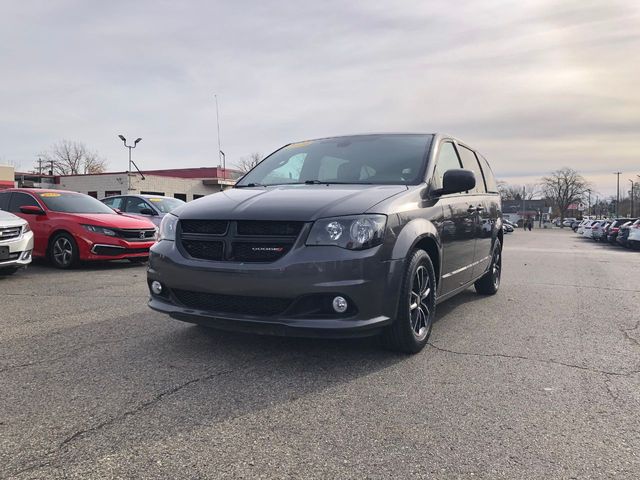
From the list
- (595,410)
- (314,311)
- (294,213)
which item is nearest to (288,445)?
(314,311)

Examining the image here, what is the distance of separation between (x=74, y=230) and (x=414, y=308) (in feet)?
23.1

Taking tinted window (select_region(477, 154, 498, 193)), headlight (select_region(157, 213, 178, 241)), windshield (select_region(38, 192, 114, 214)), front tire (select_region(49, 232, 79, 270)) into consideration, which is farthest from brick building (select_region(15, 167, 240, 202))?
headlight (select_region(157, 213, 178, 241))

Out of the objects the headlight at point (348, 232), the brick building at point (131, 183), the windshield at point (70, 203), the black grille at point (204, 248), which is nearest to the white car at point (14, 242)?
the windshield at point (70, 203)

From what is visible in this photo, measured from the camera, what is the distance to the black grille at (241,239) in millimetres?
3344

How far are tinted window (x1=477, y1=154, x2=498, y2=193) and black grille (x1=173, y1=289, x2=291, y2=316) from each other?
157 inches

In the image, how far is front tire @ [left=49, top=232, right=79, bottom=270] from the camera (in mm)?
8781

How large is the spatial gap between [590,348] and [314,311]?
2372 millimetres

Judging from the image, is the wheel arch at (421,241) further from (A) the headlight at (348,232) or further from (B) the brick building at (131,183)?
(B) the brick building at (131,183)

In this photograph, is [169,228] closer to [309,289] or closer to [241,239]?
[241,239]

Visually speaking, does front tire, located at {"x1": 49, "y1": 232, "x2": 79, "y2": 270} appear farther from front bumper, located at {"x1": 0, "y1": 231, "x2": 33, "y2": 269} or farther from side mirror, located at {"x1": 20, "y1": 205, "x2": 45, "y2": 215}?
front bumper, located at {"x1": 0, "y1": 231, "x2": 33, "y2": 269}

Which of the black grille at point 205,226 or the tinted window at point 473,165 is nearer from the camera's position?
the black grille at point 205,226

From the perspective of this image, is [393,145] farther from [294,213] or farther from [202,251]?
[202,251]

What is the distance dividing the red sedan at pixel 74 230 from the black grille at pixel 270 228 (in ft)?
20.6

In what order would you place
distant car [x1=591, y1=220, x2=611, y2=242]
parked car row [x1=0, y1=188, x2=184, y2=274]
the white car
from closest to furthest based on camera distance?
1. the white car
2. parked car row [x1=0, y1=188, x2=184, y2=274]
3. distant car [x1=591, y1=220, x2=611, y2=242]
